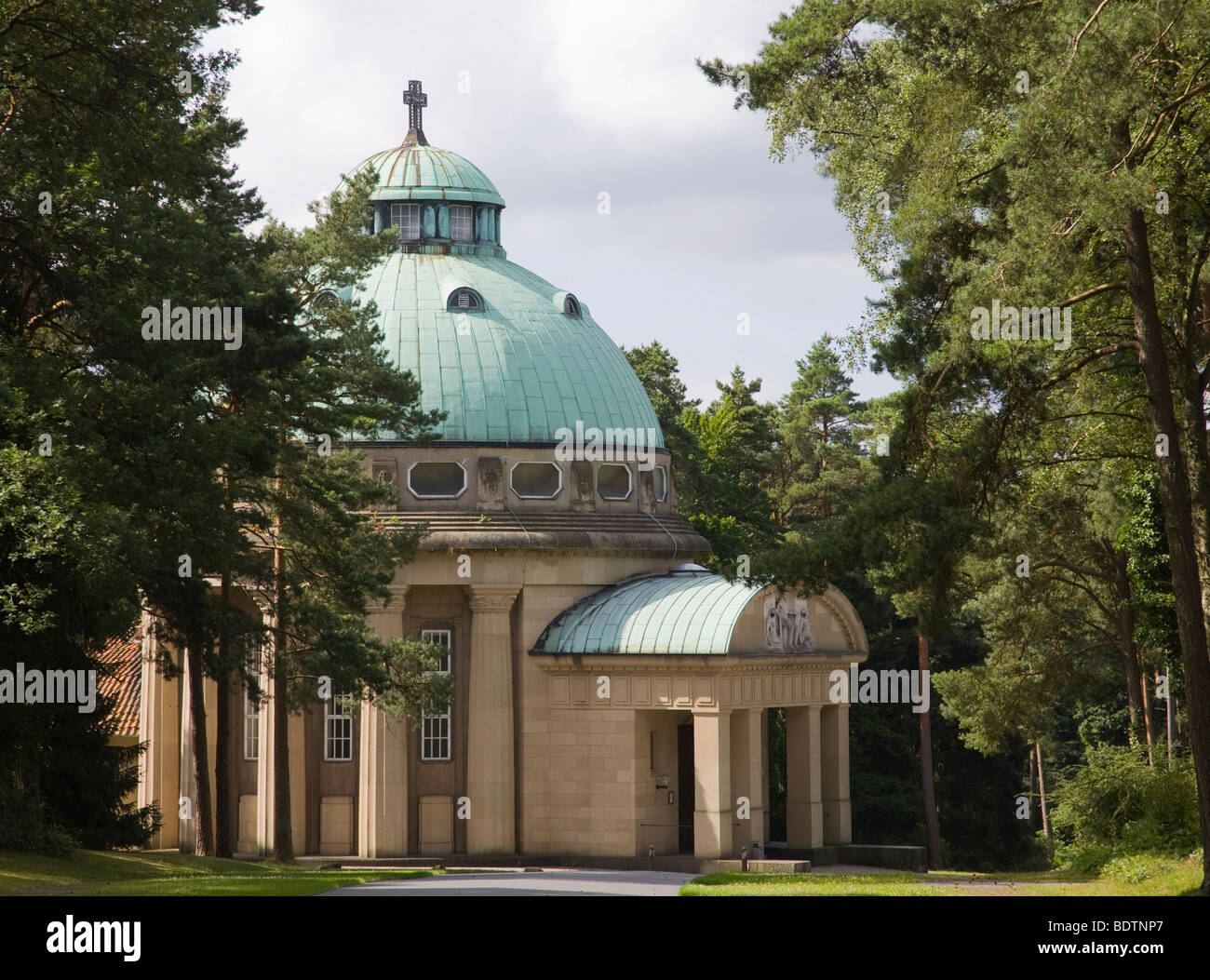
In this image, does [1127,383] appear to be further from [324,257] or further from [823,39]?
[324,257]

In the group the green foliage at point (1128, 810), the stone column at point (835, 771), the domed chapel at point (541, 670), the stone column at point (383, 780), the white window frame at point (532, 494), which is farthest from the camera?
Answer: the stone column at point (835, 771)

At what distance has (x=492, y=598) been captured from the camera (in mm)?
45656

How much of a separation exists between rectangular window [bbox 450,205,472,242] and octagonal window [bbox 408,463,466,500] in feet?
30.0

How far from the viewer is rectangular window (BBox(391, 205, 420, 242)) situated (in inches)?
2028

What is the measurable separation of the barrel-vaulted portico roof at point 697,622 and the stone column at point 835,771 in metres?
2.09

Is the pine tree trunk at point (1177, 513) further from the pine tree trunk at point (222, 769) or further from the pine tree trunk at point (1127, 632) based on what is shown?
the pine tree trunk at point (1127, 632)

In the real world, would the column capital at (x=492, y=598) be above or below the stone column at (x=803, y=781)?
above

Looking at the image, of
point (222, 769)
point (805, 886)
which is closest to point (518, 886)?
point (805, 886)

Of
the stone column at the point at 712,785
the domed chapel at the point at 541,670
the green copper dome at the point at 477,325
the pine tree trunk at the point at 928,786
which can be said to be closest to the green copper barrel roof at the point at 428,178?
the green copper dome at the point at 477,325

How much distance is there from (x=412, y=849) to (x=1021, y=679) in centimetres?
1711

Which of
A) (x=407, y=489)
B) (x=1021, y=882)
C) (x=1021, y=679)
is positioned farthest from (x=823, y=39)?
(x=1021, y=679)

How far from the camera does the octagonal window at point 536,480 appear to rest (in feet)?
152

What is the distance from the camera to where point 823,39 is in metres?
25.7

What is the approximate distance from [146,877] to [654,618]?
1912cm
